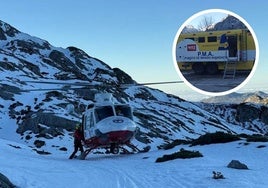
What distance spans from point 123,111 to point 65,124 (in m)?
26.6

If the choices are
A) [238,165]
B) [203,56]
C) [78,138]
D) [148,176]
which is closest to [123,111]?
[78,138]

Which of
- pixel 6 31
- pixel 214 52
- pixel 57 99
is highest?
pixel 6 31

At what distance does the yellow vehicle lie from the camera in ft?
25.4

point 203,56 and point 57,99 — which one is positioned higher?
point 203,56

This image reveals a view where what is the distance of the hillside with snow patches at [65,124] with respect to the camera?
51.9ft

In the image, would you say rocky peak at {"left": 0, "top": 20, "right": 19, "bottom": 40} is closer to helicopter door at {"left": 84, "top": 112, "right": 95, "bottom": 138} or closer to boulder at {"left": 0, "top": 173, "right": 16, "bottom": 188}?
helicopter door at {"left": 84, "top": 112, "right": 95, "bottom": 138}

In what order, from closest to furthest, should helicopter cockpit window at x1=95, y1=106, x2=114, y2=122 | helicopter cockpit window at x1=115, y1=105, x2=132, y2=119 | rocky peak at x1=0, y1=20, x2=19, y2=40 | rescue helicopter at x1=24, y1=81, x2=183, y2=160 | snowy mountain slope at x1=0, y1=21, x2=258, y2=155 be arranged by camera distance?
rescue helicopter at x1=24, y1=81, x2=183, y2=160
helicopter cockpit window at x1=95, y1=106, x2=114, y2=122
helicopter cockpit window at x1=115, y1=105, x2=132, y2=119
snowy mountain slope at x1=0, y1=21, x2=258, y2=155
rocky peak at x1=0, y1=20, x2=19, y2=40

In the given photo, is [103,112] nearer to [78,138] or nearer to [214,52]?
[78,138]

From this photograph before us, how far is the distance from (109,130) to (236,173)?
12.0 metres

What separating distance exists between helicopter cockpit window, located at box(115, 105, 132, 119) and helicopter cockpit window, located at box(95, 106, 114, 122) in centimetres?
41

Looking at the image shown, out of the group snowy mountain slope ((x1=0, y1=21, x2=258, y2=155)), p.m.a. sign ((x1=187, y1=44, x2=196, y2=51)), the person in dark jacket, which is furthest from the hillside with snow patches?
p.m.a. sign ((x1=187, y1=44, x2=196, y2=51))

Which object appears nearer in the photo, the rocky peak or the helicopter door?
the helicopter door

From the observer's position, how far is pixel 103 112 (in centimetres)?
2664

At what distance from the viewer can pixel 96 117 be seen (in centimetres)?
2689
